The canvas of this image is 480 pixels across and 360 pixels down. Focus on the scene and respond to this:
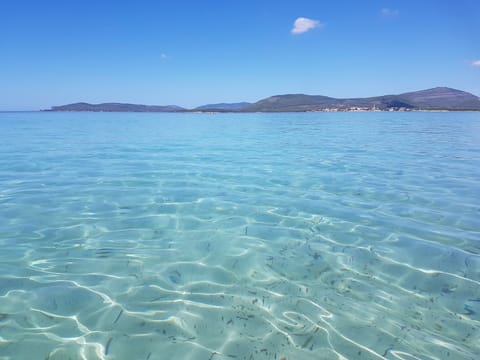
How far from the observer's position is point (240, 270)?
13.2 feet

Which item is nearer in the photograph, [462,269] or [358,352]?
[358,352]

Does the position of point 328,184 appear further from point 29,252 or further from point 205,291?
point 29,252

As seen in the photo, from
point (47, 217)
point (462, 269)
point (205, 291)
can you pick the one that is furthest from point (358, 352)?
point (47, 217)

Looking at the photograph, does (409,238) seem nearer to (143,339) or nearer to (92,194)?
(143,339)

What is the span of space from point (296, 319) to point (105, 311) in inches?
80.1

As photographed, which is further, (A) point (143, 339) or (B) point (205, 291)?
(B) point (205, 291)

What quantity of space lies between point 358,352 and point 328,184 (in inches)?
238

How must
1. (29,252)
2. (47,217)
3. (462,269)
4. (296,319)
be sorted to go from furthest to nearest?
1. (47,217)
2. (29,252)
3. (462,269)
4. (296,319)

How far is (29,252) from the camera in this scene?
4426 millimetres

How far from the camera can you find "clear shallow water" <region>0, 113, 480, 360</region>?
2775 mm

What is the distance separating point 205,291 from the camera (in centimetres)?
355

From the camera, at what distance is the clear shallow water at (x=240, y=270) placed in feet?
9.11

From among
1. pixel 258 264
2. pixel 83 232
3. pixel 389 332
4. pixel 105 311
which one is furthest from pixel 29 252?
pixel 389 332

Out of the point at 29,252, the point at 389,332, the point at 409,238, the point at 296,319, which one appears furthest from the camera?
the point at 409,238
